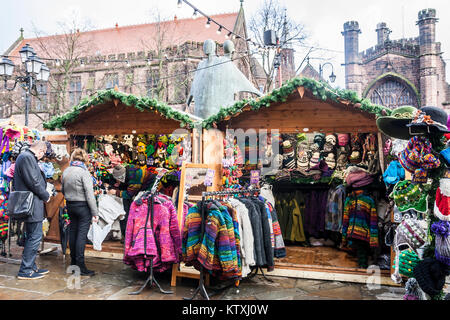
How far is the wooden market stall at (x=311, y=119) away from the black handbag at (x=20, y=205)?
2721 mm

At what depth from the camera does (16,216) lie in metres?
4.60

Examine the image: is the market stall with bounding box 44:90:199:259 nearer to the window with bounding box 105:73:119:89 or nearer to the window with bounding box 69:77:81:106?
the window with bounding box 105:73:119:89

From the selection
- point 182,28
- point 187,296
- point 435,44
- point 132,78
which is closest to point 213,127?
point 187,296

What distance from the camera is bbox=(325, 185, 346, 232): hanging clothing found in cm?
638

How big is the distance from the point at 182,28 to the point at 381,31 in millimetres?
18671

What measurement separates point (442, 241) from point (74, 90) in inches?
1236

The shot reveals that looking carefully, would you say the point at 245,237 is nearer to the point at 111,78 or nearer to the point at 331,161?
the point at 331,161

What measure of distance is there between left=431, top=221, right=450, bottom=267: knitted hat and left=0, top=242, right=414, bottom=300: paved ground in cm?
208

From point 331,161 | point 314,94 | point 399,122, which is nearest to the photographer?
point 399,122

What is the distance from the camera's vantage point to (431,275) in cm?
266

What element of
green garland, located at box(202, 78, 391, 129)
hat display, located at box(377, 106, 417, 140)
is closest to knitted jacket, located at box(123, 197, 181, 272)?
green garland, located at box(202, 78, 391, 129)

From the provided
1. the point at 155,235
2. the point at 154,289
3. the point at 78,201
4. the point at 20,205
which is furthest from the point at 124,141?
the point at 154,289

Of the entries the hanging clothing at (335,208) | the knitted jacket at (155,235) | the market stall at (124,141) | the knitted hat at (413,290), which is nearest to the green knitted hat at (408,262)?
the knitted hat at (413,290)
